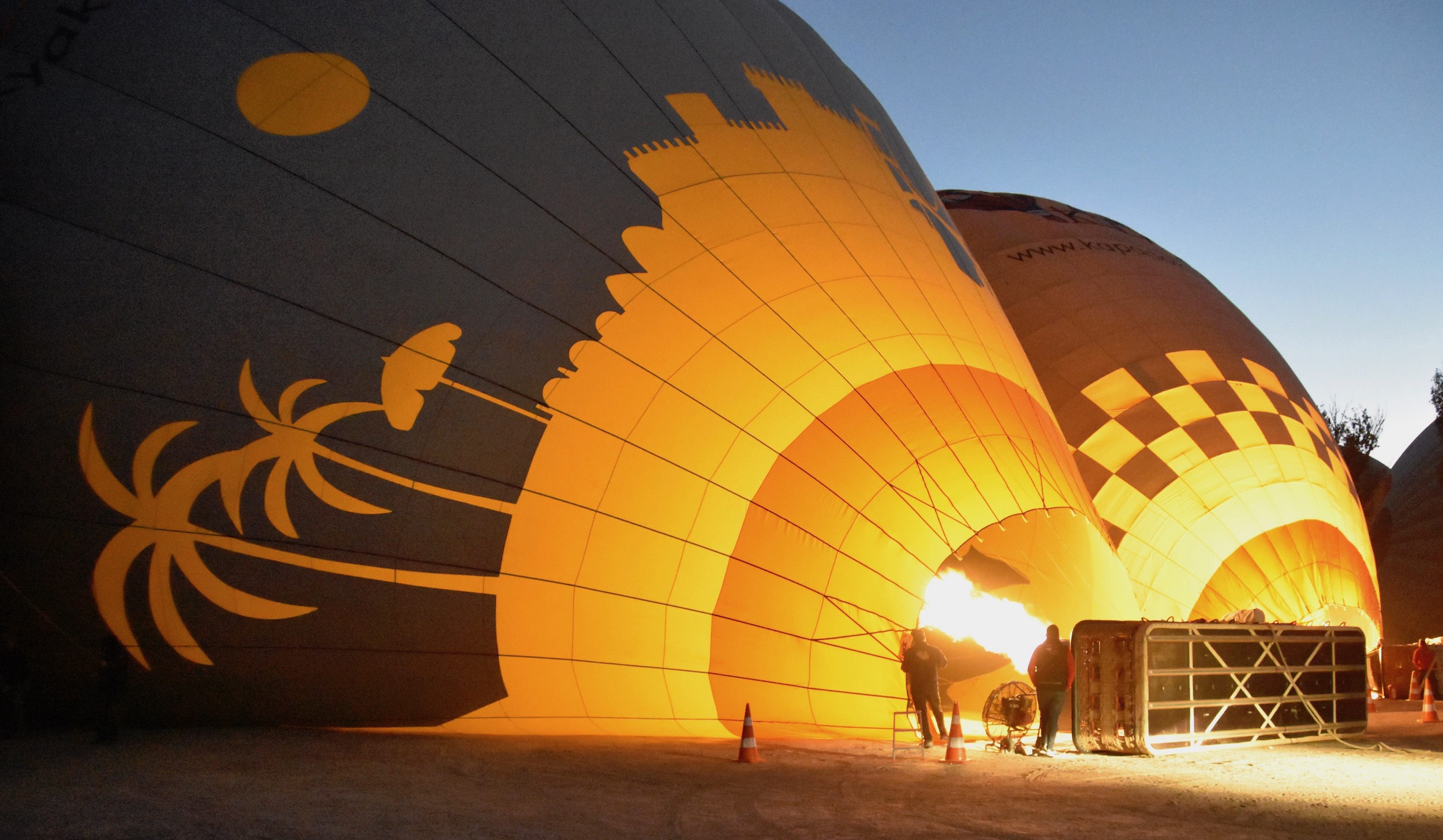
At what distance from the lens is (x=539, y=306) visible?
6.07m

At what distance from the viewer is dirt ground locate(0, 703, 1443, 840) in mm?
3898

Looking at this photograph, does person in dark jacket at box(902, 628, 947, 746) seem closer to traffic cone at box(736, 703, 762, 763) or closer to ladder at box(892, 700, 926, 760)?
ladder at box(892, 700, 926, 760)

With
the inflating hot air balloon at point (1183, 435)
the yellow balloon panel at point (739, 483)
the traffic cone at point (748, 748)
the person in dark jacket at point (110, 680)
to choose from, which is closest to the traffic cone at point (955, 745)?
the yellow balloon panel at point (739, 483)

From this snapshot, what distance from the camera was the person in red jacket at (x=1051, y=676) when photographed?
664 cm

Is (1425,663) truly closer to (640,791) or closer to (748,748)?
(748,748)

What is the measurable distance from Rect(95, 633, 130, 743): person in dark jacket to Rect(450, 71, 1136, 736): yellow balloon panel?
1.75 metres

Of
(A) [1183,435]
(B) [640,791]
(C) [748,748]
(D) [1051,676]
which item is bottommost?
(B) [640,791]

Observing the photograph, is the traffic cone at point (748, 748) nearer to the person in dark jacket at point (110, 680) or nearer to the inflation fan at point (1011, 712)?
the inflation fan at point (1011, 712)

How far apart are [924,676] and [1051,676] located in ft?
2.65

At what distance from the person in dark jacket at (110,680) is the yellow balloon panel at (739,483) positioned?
175cm

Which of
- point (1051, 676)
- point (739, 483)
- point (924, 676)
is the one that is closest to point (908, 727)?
point (924, 676)

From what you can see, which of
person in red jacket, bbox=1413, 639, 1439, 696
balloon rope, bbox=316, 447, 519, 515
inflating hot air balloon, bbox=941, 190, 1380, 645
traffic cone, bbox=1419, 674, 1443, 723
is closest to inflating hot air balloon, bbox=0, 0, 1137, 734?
balloon rope, bbox=316, 447, 519, 515

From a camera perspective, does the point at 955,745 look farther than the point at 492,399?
Yes

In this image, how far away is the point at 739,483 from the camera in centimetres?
648
